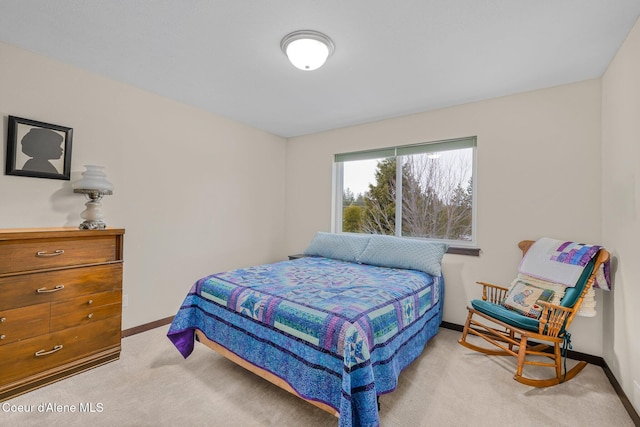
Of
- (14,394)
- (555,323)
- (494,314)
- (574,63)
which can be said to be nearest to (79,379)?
(14,394)

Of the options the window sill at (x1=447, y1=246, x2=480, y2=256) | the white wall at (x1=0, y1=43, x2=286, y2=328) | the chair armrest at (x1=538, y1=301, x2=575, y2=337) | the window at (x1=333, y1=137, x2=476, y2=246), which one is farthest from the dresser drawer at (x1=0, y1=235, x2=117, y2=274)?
the chair armrest at (x1=538, y1=301, x2=575, y2=337)

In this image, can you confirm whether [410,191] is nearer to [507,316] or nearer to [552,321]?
[507,316]

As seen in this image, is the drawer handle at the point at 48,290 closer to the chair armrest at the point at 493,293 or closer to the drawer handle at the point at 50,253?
the drawer handle at the point at 50,253

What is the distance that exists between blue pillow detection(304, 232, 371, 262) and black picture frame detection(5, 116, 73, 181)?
8.27ft

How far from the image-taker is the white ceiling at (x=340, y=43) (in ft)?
5.62

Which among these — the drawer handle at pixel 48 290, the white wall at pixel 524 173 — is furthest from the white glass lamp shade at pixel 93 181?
the white wall at pixel 524 173

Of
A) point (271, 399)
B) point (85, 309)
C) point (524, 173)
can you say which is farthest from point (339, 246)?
point (85, 309)

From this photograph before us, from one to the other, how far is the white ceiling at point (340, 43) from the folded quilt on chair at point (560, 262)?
4.73 ft

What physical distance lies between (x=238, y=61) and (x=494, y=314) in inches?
113

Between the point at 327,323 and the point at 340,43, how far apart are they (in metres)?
1.86

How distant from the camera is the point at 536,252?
2.54 meters

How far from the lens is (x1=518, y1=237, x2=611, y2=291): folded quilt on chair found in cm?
222

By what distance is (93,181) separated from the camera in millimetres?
2340

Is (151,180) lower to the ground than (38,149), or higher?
lower
